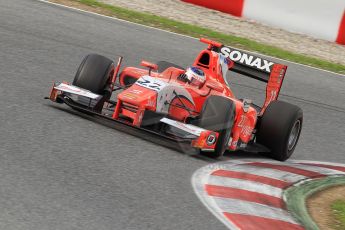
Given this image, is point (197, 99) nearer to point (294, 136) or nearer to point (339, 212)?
point (294, 136)

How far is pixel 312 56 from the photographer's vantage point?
14.8 metres

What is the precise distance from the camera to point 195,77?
8812 mm

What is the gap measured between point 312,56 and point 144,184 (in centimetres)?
858

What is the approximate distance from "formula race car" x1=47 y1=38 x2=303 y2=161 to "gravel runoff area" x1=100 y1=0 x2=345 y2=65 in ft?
18.5

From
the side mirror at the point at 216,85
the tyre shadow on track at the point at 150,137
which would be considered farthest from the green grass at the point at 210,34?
the tyre shadow on track at the point at 150,137

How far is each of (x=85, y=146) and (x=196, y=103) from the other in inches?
64.8

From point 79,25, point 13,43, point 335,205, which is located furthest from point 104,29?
point 335,205

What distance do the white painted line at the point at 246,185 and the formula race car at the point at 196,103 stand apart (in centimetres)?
55

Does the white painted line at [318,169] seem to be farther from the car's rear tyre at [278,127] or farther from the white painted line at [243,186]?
the car's rear tyre at [278,127]

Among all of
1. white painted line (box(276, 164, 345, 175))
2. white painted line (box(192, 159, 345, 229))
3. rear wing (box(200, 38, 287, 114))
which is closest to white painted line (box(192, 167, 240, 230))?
white painted line (box(192, 159, 345, 229))

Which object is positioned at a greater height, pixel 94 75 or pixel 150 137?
pixel 94 75

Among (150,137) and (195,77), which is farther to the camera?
(195,77)

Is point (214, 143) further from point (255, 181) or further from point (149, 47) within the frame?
point (149, 47)

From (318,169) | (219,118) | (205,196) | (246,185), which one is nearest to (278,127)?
(318,169)
